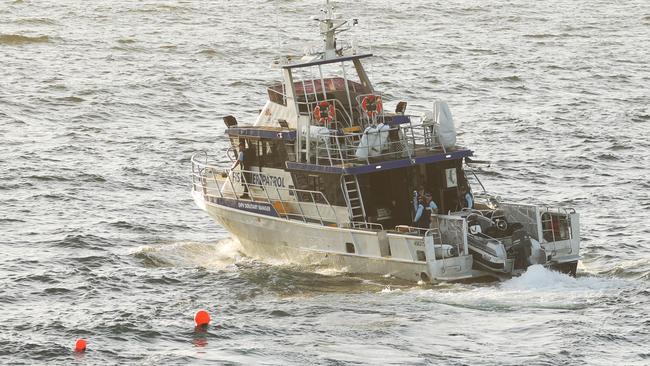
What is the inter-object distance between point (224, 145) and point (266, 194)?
15014 millimetres

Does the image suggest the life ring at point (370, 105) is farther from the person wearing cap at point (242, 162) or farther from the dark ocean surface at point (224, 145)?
the person wearing cap at point (242, 162)

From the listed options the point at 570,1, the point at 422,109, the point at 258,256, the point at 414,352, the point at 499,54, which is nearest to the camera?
the point at 414,352

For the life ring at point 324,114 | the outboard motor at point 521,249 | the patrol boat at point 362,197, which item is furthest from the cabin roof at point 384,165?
the outboard motor at point 521,249

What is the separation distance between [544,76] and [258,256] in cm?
3079

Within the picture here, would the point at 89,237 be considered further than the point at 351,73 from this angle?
No

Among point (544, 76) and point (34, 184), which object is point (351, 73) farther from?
point (34, 184)

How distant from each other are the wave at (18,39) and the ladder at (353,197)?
4017cm

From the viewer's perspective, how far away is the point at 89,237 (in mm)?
38094

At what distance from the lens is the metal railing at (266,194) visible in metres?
34.0

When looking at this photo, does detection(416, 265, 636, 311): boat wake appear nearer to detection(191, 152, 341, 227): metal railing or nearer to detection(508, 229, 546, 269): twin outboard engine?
detection(508, 229, 546, 269): twin outboard engine

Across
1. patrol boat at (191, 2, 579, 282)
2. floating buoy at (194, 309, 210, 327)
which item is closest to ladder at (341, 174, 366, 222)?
patrol boat at (191, 2, 579, 282)

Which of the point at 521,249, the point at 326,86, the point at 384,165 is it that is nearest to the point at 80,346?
the point at 384,165

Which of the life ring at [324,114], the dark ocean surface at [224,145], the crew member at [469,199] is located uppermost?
the life ring at [324,114]

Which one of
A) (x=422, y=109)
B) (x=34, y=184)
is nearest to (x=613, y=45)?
(x=422, y=109)
